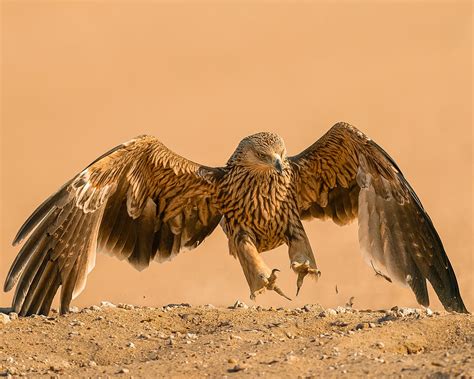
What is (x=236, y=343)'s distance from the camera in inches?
360

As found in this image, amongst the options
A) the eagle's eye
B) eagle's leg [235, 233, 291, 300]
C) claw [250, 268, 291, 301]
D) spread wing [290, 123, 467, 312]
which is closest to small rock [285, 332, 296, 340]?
eagle's leg [235, 233, 291, 300]

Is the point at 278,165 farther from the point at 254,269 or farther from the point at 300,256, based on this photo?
the point at 254,269

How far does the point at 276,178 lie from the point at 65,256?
2546mm

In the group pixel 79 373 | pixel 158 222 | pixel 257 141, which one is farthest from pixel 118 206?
pixel 79 373

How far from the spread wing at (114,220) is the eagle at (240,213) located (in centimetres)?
1

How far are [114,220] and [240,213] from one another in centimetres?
147

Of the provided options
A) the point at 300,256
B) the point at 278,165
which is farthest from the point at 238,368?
the point at 278,165

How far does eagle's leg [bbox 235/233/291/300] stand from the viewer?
37.4ft

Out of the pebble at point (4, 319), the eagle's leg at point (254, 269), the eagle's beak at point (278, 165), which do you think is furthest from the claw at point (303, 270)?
the pebble at point (4, 319)

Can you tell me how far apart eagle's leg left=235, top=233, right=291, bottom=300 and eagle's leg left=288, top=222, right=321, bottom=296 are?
33 cm

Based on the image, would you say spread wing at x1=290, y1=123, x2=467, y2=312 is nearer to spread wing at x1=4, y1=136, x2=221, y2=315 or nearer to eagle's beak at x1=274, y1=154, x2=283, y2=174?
eagle's beak at x1=274, y1=154, x2=283, y2=174

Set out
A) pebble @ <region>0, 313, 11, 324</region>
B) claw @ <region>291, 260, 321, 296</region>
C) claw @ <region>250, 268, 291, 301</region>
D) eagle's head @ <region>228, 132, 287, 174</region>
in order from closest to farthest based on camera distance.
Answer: pebble @ <region>0, 313, 11, 324</region> → claw @ <region>250, 268, 291, 301</region> → claw @ <region>291, 260, 321, 296</region> → eagle's head @ <region>228, 132, 287, 174</region>

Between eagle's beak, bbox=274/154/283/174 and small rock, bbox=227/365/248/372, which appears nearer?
small rock, bbox=227/365/248/372

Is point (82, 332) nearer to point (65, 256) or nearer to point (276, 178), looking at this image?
point (65, 256)
